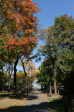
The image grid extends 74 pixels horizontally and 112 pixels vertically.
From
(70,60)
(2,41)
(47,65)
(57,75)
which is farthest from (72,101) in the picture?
(47,65)

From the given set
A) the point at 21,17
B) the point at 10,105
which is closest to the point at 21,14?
the point at 21,17

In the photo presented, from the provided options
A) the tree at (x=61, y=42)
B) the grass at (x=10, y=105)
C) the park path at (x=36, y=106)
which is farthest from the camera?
the tree at (x=61, y=42)

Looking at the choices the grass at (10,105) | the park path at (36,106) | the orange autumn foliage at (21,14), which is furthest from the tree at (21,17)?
the park path at (36,106)

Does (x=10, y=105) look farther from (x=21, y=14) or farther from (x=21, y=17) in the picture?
(x=21, y=14)

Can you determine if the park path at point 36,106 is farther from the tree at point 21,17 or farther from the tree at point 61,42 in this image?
the tree at point 61,42

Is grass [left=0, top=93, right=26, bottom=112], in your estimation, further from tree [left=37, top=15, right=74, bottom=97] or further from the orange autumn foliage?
tree [left=37, top=15, right=74, bottom=97]

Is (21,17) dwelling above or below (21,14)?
below

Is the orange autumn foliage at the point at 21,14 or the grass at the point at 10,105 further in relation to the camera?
the orange autumn foliage at the point at 21,14

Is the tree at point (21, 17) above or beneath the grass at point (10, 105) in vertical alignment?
above

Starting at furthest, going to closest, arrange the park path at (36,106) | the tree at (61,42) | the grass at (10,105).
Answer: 1. the tree at (61,42)
2. the grass at (10,105)
3. the park path at (36,106)

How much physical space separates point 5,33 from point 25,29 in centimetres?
245

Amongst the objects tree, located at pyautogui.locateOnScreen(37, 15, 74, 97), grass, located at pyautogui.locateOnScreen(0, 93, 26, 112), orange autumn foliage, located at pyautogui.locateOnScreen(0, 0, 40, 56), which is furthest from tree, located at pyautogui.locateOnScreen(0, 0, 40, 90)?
tree, located at pyautogui.locateOnScreen(37, 15, 74, 97)

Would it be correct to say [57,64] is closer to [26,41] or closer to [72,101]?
[26,41]

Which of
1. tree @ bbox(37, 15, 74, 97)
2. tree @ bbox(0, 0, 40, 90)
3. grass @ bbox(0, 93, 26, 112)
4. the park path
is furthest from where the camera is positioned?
tree @ bbox(37, 15, 74, 97)
